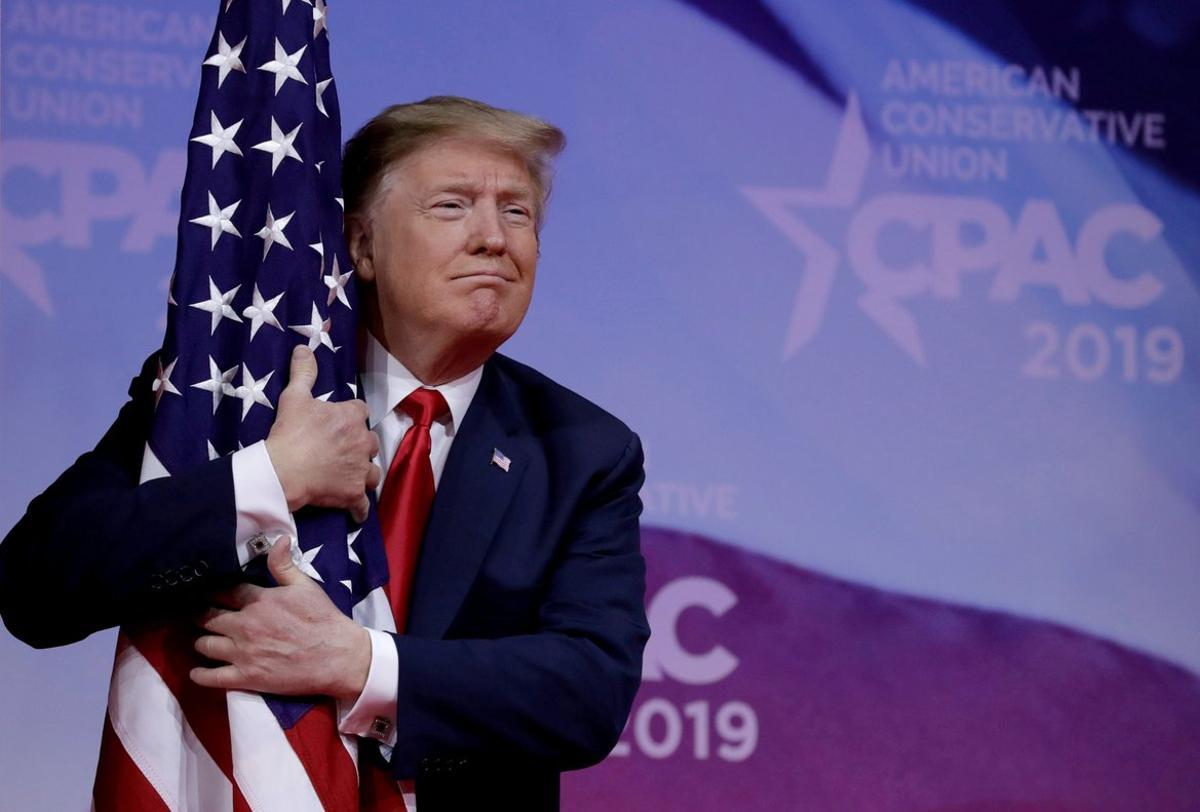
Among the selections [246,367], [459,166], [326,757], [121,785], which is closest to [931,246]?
[459,166]

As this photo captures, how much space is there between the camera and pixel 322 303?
191 cm

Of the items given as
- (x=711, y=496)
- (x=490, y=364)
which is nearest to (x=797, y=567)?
(x=711, y=496)

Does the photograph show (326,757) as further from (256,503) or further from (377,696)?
(256,503)

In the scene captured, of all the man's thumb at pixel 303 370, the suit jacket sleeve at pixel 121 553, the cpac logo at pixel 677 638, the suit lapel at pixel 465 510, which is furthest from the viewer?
the cpac logo at pixel 677 638

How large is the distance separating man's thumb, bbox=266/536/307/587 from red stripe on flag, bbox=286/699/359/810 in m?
0.16

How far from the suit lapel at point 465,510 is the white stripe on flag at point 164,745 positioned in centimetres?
31

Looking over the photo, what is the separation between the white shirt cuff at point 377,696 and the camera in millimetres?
1792

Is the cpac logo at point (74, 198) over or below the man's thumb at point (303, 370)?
over

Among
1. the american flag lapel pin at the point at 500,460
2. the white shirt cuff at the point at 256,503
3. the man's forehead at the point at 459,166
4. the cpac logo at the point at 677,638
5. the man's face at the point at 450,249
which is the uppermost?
the man's forehead at the point at 459,166

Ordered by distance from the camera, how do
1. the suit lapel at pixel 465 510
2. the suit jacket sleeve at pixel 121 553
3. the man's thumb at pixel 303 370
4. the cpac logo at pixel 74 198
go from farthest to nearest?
1. the cpac logo at pixel 74 198
2. the suit lapel at pixel 465 510
3. the man's thumb at pixel 303 370
4. the suit jacket sleeve at pixel 121 553

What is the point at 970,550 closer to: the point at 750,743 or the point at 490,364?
the point at 750,743

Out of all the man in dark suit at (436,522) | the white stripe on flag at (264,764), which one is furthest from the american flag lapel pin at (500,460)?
the white stripe on flag at (264,764)

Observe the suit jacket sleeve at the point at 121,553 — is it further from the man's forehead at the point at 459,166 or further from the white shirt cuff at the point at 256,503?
the man's forehead at the point at 459,166

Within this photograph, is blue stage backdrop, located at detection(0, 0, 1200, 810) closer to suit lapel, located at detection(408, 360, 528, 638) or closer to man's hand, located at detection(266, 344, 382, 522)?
suit lapel, located at detection(408, 360, 528, 638)
